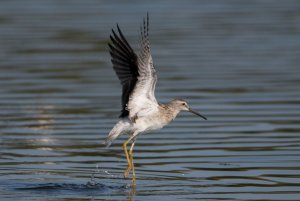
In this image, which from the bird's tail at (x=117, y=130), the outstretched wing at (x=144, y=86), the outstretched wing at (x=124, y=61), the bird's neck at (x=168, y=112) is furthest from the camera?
the bird's neck at (x=168, y=112)

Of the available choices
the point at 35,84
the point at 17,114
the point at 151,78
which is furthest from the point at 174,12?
the point at 151,78

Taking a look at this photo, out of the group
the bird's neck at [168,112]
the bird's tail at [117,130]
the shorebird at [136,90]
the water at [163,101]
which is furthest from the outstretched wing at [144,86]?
the water at [163,101]

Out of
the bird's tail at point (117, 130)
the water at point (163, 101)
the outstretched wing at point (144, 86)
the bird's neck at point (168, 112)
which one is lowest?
the water at point (163, 101)

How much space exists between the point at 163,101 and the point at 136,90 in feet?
13.9

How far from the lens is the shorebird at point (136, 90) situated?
38.2ft

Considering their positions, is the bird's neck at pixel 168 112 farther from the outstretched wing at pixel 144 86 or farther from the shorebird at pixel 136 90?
the outstretched wing at pixel 144 86

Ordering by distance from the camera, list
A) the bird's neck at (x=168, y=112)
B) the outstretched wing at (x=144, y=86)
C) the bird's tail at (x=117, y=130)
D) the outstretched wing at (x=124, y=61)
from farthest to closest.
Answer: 1. the bird's neck at (x=168, y=112)
2. the bird's tail at (x=117, y=130)
3. the outstretched wing at (x=124, y=61)
4. the outstretched wing at (x=144, y=86)

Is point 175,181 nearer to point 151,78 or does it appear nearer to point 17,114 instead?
point 151,78

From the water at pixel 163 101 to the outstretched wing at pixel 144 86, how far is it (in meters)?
0.73

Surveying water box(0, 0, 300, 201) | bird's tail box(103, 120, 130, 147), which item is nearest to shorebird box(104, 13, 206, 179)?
bird's tail box(103, 120, 130, 147)

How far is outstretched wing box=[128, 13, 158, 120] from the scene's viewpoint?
1157 cm

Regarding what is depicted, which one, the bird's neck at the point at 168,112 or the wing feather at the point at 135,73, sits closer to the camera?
the wing feather at the point at 135,73

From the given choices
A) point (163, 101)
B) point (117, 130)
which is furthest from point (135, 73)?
point (163, 101)

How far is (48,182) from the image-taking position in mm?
11672
